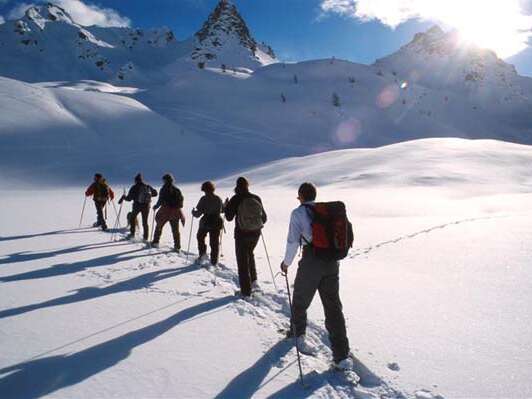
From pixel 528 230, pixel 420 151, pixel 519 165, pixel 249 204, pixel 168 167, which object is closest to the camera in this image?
pixel 249 204

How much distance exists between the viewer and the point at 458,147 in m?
39.7

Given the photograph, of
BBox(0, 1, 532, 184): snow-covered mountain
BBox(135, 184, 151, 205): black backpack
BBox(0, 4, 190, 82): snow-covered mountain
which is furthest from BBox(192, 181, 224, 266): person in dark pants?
BBox(0, 4, 190, 82): snow-covered mountain

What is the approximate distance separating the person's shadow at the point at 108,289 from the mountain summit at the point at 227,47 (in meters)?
148

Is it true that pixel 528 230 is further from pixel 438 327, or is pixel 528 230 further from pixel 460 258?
pixel 438 327

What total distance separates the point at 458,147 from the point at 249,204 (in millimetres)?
38254

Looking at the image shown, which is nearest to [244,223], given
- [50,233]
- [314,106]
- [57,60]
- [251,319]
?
[251,319]

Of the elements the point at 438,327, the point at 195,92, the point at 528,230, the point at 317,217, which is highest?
the point at 195,92

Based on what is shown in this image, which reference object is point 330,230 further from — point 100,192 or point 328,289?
point 100,192

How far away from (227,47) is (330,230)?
182 m

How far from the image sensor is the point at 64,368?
4426mm

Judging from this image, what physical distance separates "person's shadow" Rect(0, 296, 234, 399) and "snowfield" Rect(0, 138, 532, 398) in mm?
20

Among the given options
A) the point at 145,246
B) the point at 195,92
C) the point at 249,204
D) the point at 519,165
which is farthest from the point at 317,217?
the point at 195,92

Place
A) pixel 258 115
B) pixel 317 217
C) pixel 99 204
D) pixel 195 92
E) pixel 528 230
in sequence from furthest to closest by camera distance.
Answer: pixel 195 92
pixel 258 115
pixel 99 204
pixel 528 230
pixel 317 217

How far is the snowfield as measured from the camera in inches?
169
